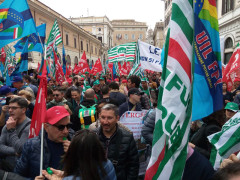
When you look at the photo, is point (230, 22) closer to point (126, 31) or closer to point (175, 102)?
point (175, 102)

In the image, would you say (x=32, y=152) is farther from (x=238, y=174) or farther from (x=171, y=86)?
(x=238, y=174)

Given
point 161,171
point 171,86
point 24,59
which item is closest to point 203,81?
point 171,86

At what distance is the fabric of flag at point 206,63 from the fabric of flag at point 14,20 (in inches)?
129

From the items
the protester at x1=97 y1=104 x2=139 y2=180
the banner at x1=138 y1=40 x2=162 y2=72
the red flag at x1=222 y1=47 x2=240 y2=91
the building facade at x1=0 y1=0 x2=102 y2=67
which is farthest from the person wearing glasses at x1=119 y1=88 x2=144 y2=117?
the building facade at x1=0 y1=0 x2=102 y2=67

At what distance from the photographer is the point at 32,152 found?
211cm

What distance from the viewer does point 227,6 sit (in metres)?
Answer: 16.5

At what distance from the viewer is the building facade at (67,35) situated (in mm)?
24766

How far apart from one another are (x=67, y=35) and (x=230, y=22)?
25171mm

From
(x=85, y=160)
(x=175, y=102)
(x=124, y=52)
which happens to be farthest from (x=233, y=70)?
(x=85, y=160)

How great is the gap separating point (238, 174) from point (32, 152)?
179 centimetres

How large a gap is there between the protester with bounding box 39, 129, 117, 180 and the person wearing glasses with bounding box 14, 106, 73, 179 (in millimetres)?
464

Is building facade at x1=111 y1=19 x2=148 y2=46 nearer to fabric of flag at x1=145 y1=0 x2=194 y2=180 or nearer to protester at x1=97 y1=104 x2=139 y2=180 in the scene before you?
protester at x1=97 y1=104 x2=139 y2=180

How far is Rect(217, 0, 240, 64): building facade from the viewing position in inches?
594

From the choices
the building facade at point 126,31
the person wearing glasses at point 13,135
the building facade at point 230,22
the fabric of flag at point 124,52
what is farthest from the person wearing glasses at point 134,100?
the building facade at point 126,31
